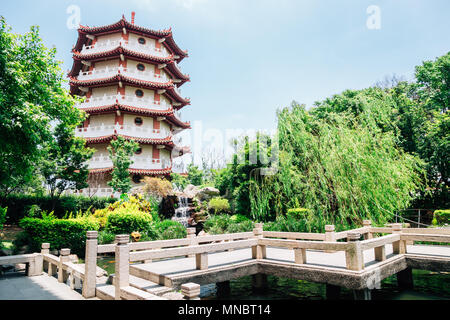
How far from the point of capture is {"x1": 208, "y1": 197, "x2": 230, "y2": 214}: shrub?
19.1 m

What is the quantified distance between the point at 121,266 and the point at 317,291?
525 centimetres

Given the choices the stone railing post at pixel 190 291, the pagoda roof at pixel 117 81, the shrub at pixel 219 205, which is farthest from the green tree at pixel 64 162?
the stone railing post at pixel 190 291

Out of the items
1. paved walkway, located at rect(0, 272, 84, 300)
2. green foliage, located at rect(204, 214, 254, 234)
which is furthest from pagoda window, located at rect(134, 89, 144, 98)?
paved walkway, located at rect(0, 272, 84, 300)

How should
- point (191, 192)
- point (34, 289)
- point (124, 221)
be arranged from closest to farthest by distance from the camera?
point (34, 289) → point (124, 221) → point (191, 192)

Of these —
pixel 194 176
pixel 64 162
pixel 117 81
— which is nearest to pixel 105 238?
pixel 64 162

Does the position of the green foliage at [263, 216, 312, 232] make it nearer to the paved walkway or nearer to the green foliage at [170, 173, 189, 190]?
the paved walkway

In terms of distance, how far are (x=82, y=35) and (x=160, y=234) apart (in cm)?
2007

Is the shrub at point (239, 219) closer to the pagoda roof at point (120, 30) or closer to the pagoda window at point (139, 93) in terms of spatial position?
the pagoda window at point (139, 93)

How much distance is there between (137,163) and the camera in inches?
853

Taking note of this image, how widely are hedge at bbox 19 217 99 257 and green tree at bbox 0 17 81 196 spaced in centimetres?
323

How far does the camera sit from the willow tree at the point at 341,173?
348 inches

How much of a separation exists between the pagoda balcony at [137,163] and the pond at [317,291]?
591 inches

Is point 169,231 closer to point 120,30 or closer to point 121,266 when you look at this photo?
point 121,266
